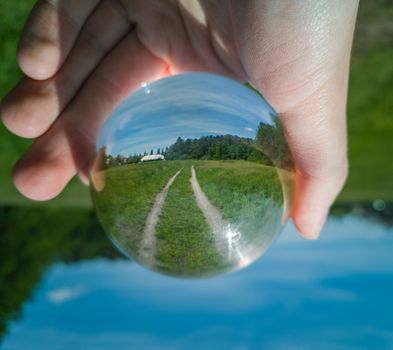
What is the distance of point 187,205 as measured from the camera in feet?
2.89

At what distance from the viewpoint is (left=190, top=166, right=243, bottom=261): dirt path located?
880 millimetres

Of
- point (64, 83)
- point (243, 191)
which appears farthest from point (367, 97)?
point (243, 191)

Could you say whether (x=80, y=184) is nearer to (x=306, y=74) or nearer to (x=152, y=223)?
(x=306, y=74)

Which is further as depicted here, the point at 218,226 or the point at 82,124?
the point at 82,124

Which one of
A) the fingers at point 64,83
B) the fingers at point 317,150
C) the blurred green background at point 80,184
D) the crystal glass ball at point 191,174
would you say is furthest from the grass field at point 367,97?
the crystal glass ball at point 191,174

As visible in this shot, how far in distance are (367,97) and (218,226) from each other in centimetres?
156

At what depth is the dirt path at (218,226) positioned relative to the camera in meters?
0.88

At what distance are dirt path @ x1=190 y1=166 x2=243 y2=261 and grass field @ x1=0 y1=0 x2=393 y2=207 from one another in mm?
1458

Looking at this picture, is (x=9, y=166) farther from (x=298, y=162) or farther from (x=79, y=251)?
(x=298, y=162)

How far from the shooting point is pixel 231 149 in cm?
89

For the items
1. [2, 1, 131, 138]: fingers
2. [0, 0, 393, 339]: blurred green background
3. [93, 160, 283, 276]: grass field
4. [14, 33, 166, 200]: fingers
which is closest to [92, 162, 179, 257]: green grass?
[93, 160, 283, 276]: grass field

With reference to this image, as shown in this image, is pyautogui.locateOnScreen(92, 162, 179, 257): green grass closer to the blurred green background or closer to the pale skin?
the pale skin

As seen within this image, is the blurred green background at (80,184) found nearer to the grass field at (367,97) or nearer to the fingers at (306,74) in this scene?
the grass field at (367,97)

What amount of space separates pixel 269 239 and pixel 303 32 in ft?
1.09
